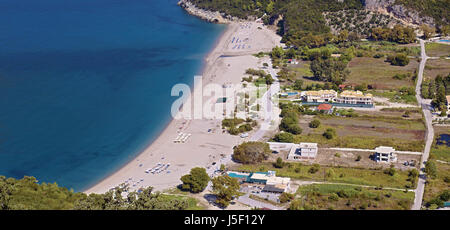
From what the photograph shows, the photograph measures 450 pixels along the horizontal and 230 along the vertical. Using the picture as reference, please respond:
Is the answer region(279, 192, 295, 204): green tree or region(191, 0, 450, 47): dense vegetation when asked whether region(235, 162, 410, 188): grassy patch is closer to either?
region(279, 192, 295, 204): green tree

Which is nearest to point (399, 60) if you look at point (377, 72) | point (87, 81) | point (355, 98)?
point (377, 72)

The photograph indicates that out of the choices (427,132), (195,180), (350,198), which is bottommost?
(350,198)

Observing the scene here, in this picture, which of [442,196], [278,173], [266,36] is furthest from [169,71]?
[442,196]

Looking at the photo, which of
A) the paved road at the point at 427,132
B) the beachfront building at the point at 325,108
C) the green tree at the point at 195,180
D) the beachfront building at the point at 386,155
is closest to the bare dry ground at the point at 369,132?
the paved road at the point at 427,132

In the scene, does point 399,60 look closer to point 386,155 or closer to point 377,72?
point 377,72

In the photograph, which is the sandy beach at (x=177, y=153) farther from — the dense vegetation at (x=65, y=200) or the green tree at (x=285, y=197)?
the green tree at (x=285, y=197)

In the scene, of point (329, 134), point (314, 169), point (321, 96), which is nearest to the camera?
point (314, 169)
